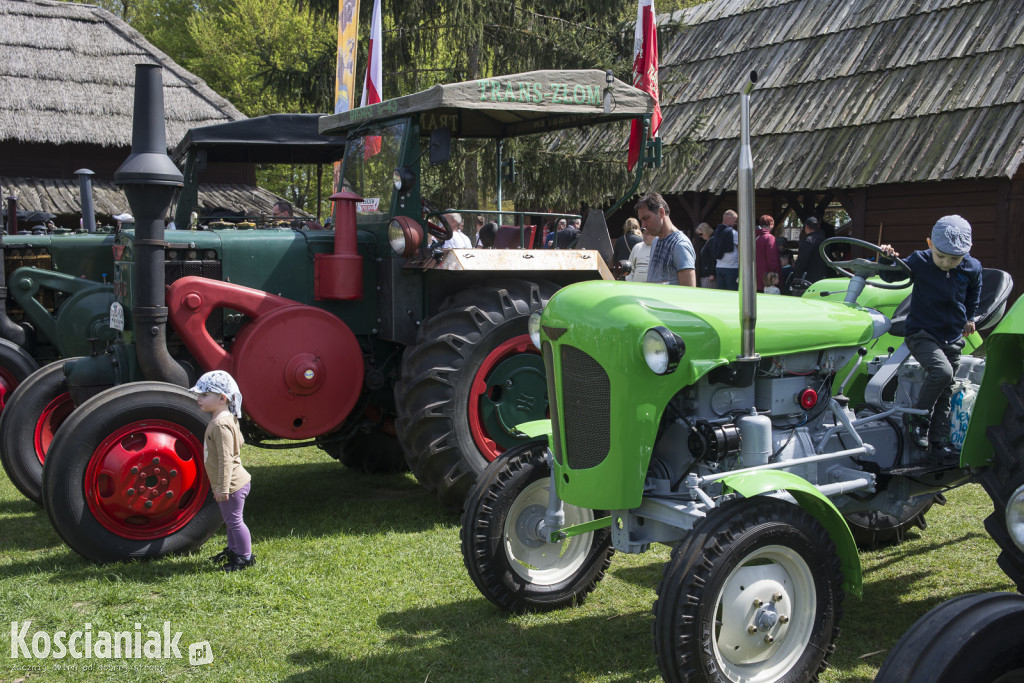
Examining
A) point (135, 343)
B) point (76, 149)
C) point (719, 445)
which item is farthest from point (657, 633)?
point (76, 149)

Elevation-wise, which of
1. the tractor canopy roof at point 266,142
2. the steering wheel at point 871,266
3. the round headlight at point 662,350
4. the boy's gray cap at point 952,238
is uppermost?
the tractor canopy roof at point 266,142

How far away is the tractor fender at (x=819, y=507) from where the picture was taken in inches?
122

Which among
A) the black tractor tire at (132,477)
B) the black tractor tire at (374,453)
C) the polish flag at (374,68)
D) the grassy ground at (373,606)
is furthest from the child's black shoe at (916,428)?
Answer: the polish flag at (374,68)

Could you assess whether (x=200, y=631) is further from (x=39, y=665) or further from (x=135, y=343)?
(x=135, y=343)

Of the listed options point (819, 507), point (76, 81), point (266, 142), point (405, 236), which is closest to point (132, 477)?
point (405, 236)

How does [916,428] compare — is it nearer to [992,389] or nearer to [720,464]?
[992,389]

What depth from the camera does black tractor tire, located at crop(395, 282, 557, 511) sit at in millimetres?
5258

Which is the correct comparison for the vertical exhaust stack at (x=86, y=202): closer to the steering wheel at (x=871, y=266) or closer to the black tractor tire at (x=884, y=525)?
the steering wheel at (x=871, y=266)

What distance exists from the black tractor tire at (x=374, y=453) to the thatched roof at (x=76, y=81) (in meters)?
11.8

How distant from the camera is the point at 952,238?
3895 mm

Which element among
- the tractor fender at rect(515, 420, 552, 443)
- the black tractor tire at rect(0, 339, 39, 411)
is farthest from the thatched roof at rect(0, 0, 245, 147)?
the tractor fender at rect(515, 420, 552, 443)

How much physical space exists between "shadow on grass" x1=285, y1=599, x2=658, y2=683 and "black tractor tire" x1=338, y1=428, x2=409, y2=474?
262 centimetres

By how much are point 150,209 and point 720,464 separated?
321 cm

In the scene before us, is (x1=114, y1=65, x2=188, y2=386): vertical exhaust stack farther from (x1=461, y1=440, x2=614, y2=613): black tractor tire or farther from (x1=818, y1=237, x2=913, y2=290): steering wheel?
(x1=818, y1=237, x2=913, y2=290): steering wheel
